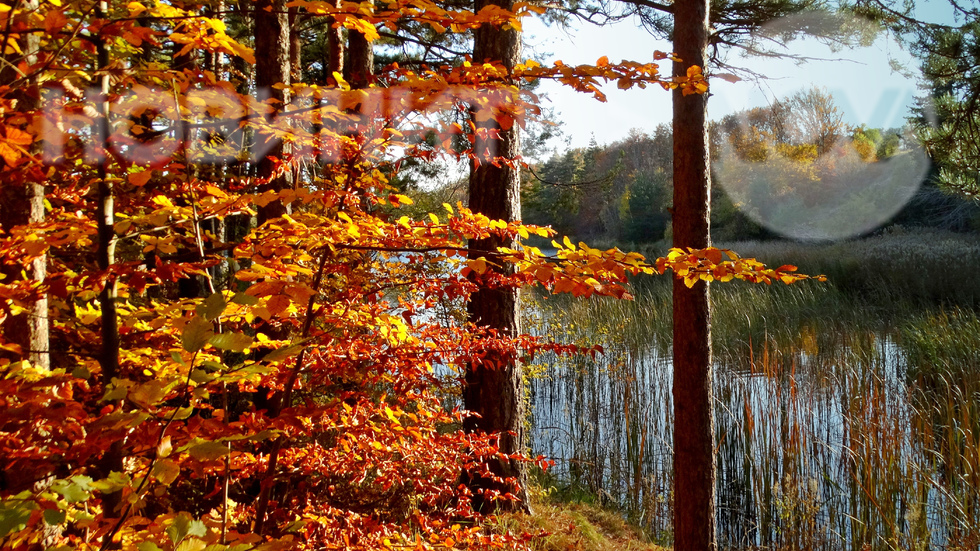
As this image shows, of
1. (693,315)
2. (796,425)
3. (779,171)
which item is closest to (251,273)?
(693,315)

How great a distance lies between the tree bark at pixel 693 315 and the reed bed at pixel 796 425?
33.0 inches

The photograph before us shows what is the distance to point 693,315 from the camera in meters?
2.62

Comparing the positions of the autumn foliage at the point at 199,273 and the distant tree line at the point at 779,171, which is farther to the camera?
the distant tree line at the point at 779,171

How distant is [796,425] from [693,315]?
1470mm

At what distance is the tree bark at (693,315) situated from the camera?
262 cm

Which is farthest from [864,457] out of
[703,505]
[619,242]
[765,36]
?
[619,242]

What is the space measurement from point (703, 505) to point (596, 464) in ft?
6.17

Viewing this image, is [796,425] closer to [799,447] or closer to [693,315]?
[799,447]

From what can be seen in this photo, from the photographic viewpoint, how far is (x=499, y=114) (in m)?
1.43

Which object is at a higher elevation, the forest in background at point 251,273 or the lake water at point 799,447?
the forest in background at point 251,273

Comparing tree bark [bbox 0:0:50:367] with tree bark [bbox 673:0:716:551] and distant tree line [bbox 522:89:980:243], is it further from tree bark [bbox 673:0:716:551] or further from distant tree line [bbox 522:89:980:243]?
distant tree line [bbox 522:89:980:243]

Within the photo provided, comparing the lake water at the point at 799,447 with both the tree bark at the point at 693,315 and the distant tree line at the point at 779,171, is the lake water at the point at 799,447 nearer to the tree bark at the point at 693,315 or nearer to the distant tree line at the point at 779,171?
the tree bark at the point at 693,315

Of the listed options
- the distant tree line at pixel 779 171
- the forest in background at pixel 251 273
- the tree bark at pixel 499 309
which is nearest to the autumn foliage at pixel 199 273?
the forest in background at pixel 251 273

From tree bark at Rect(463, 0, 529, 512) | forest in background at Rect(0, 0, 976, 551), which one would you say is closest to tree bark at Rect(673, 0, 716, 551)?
forest in background at Rect(0, 0, 976, 551)
